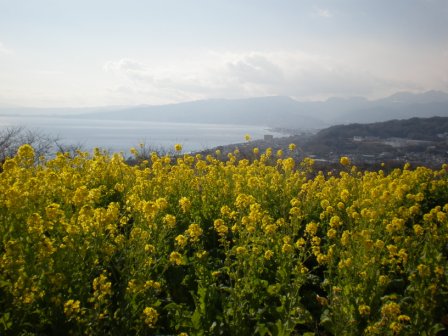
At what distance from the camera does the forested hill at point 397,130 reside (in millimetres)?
51281

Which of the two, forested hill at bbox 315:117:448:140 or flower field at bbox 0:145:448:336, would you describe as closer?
flower field at bbox 0:145:448:336

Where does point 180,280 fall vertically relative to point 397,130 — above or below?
below

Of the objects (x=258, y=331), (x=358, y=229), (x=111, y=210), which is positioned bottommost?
(x=258, y=331)

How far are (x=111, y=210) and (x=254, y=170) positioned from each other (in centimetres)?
517

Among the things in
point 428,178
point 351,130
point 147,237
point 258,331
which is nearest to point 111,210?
point 147,237

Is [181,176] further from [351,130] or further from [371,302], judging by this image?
[351,130]

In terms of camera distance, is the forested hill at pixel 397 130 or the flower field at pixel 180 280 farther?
the forested hill at pixel 397 130

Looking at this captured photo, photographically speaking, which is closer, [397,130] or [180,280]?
[180,280]

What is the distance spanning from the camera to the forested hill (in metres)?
51.3

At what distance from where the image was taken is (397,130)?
57.4 m

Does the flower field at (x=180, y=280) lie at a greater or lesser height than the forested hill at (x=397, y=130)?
lesser

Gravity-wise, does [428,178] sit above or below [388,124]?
below

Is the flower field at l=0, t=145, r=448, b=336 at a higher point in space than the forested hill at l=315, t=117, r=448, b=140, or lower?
lower

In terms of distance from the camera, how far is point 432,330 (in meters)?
3.41
